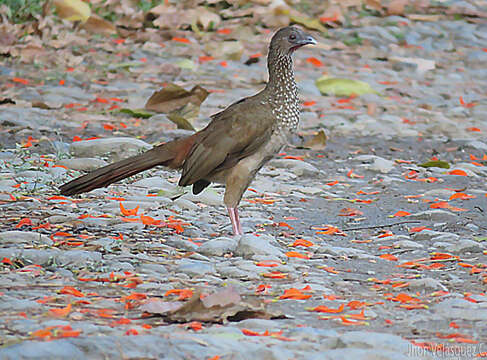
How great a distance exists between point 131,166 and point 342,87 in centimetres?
470

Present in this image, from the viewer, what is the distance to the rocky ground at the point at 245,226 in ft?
11.4

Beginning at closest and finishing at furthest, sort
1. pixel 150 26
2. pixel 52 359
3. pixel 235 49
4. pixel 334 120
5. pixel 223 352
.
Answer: pixel 52 359 < pixel 223 352 < pixel 334 120 < pixel 235 49 < pixel 150 26

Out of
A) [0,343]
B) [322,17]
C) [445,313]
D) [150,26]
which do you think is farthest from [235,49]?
[0,343]

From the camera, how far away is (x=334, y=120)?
836cm

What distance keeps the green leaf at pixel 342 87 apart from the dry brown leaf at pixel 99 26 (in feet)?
8.41

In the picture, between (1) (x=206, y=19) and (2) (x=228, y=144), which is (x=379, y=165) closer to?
(2) (x=228, y=144)

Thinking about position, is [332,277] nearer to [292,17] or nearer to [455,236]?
[455,236]

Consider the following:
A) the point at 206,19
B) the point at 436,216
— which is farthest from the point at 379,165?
the point at 206,19

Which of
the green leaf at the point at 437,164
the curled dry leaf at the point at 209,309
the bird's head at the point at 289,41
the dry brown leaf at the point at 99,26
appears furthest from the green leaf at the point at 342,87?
the curled dry leaf at the point at 209,309

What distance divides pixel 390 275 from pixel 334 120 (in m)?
→ 3.91

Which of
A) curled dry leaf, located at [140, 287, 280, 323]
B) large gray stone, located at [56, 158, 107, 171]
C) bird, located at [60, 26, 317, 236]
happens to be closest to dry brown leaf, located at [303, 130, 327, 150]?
large gray stone, located at [56, 158, 107, 171]

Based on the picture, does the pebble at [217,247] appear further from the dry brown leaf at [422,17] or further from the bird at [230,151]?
the dry brown leaf at [422,17]

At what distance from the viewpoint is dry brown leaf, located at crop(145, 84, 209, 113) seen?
7855mm

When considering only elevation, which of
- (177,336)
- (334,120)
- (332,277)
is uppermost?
(177,336)
